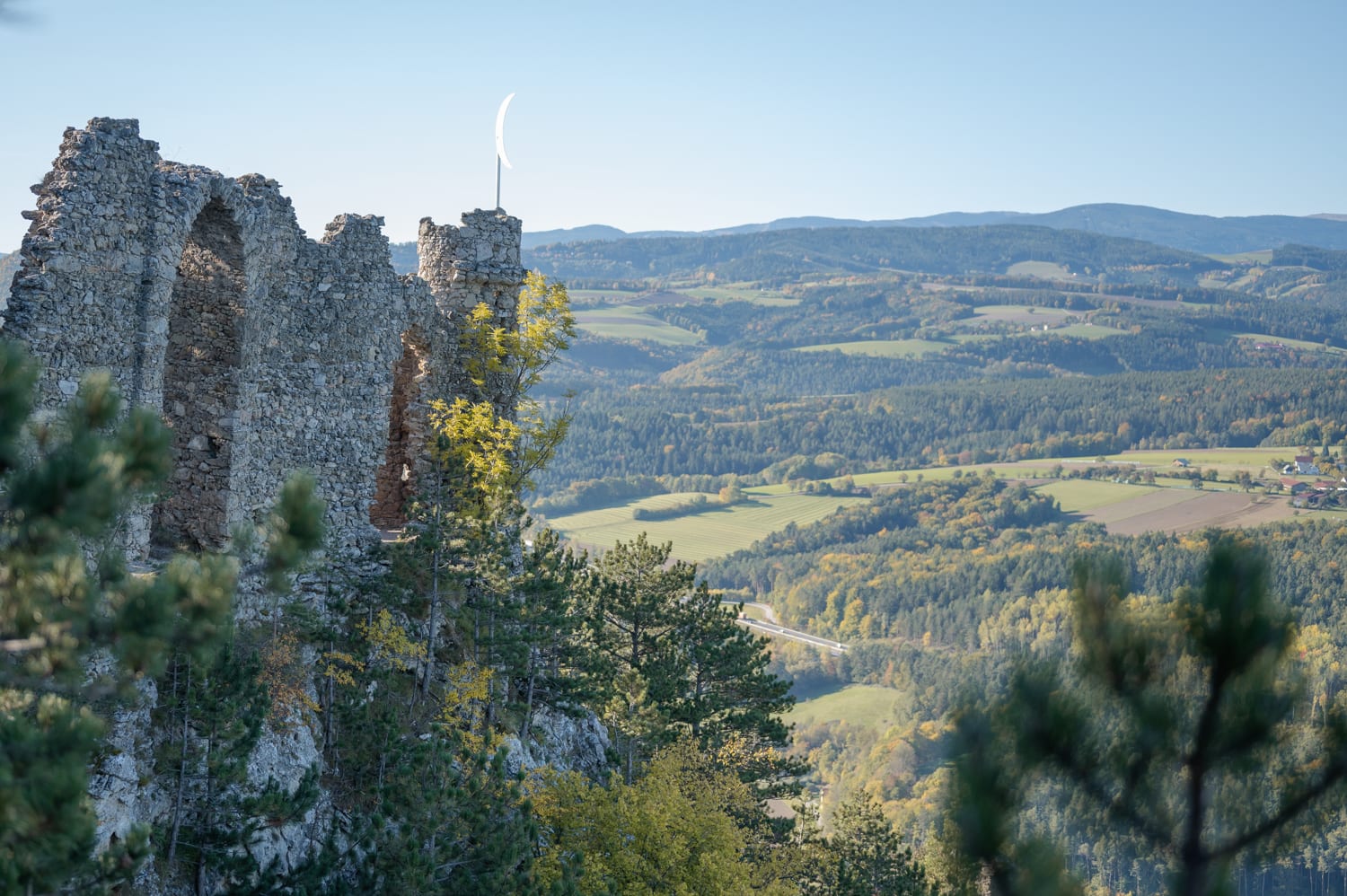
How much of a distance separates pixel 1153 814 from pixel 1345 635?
102 metres

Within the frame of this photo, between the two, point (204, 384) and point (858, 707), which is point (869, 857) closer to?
point (204, 384)

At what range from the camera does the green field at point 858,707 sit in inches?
4323

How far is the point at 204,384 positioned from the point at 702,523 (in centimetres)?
14098

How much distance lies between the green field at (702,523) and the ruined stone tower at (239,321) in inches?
4257

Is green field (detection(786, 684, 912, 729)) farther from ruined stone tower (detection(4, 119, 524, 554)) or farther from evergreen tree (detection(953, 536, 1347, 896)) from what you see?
evergreen tree (detection(953, 536, 1347, 896))

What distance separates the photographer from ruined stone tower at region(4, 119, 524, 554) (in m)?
14.0

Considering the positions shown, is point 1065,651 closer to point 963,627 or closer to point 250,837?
point 250,837

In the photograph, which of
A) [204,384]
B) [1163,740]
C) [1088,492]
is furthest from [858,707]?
[1163,740]

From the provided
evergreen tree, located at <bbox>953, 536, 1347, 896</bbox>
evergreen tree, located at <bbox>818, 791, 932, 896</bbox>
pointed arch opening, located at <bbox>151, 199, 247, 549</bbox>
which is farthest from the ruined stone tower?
evergreen tree, located at <bbox>818, 791, 932, 896</bbox>

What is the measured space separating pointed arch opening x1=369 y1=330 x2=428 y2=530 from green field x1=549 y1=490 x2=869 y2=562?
108m

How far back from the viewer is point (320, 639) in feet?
59.9

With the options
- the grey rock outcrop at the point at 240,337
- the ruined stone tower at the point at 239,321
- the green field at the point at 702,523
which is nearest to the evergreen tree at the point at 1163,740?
the grey rock outcrop at the point at 240,337

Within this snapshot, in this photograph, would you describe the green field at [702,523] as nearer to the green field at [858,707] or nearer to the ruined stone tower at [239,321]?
the green field at [858,707]

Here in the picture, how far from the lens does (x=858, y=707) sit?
114812 millimetres
